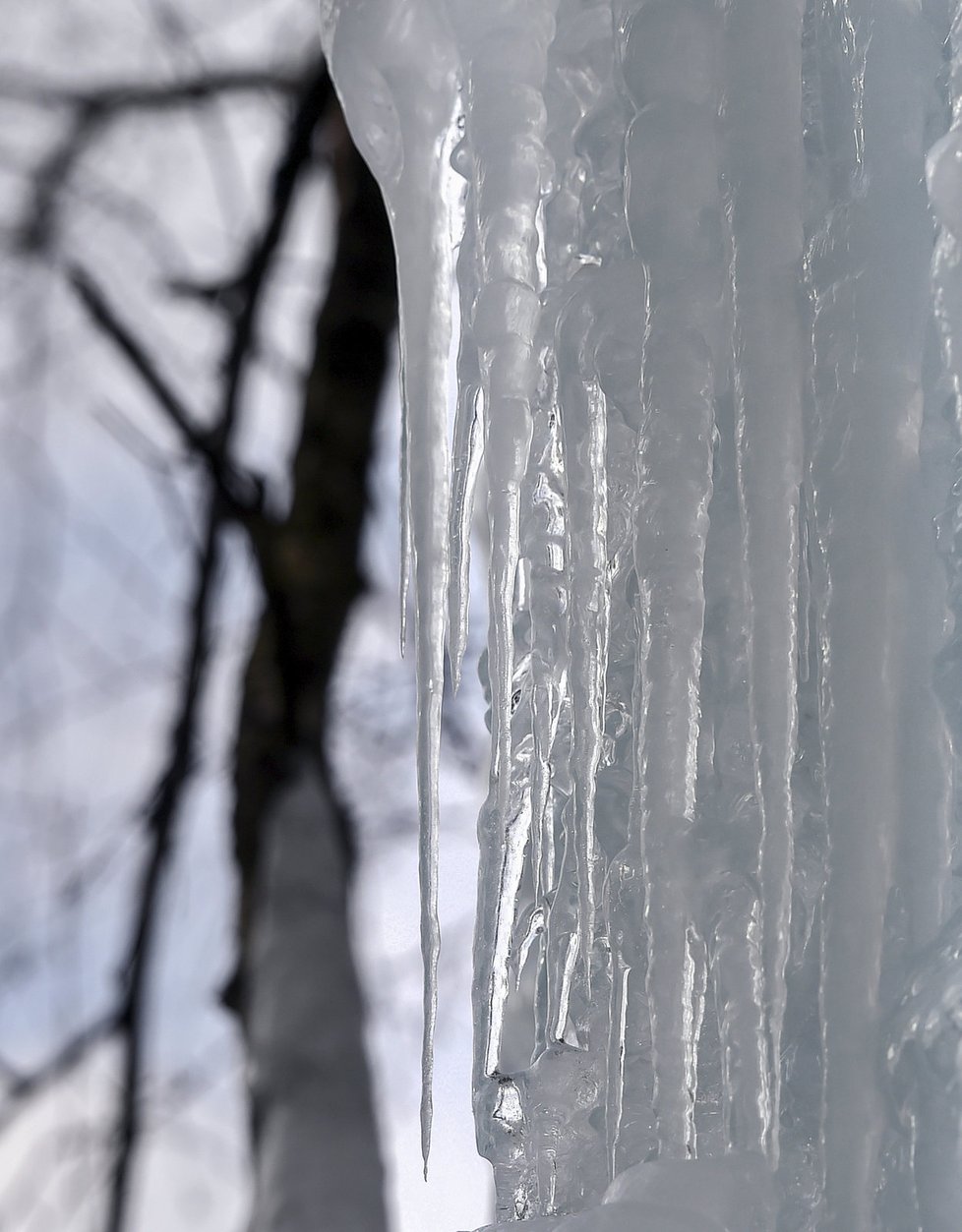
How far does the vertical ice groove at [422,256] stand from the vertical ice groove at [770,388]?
108mm

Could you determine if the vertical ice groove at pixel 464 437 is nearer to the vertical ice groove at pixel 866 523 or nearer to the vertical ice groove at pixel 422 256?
the vertical ice groove at pixel 422 256

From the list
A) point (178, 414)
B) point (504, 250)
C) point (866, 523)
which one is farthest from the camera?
point (178, 414)

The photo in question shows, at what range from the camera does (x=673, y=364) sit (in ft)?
1.23

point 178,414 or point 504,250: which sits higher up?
point 178,414

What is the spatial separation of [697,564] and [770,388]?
5 cm

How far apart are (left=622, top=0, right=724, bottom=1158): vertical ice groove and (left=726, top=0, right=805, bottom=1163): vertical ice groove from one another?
Answer: 0.04 feet

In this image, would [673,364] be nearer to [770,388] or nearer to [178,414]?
[770,388]

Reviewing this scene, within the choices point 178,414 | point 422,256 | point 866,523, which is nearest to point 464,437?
point 422,256

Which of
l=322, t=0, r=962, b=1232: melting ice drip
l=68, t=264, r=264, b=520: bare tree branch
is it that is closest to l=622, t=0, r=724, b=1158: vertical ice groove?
l=322, t=0, r=962, b=1232: melting ice drip

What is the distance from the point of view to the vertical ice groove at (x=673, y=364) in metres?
0.37

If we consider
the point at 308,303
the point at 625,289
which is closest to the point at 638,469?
the point at 625,289

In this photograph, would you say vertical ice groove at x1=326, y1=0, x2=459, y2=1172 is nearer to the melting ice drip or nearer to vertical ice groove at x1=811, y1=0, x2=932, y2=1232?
the melting ice drip

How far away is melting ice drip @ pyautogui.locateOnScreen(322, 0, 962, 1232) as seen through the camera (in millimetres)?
312

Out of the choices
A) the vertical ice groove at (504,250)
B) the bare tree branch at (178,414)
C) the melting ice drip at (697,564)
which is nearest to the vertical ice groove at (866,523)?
the melting ice drip at (697,564)
